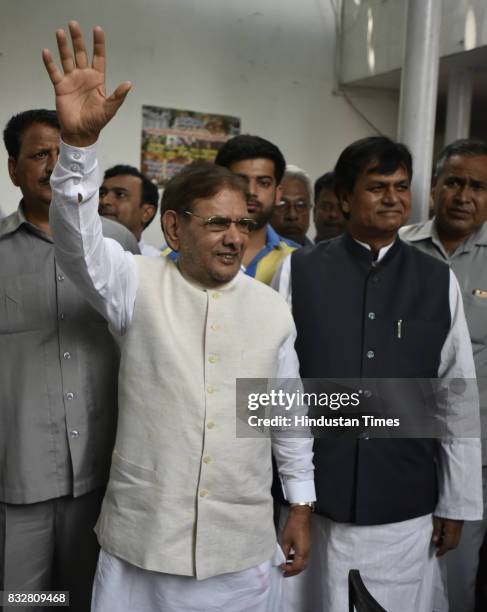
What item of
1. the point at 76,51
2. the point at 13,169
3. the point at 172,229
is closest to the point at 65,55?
the point at 76,51

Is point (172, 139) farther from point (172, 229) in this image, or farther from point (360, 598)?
point (360, 598)

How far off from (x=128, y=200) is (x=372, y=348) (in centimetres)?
220

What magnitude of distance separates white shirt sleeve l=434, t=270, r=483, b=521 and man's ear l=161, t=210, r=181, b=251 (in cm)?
90

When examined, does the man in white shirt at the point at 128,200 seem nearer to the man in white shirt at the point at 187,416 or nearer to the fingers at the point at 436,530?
the man in white shirt at the point at 187,416

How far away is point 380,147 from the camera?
1974 mm

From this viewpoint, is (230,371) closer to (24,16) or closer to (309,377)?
(309,377)

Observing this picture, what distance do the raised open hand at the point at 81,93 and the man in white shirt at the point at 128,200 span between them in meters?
2.20

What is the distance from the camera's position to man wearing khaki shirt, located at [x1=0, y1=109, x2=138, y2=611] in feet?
5.74

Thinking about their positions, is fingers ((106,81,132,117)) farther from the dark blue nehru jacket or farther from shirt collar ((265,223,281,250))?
shirt collar ((265,223,281,250))

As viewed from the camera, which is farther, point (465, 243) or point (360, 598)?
point (465, 243)

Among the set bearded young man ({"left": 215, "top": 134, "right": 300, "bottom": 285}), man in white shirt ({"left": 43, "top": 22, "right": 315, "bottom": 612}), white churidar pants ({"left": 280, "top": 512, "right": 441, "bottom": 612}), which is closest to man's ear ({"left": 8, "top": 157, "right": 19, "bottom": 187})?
man in white shirt ({"left": 43, "top": 22, "right": 315, "bottom": 612})

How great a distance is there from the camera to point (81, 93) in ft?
4.42

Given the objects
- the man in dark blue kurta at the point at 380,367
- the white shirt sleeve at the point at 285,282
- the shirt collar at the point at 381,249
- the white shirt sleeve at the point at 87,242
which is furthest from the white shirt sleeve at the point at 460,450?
the white shirt sleeve at the point at 87,242

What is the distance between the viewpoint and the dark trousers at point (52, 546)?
69.4 inches
